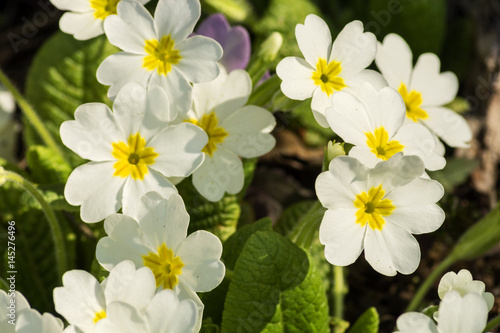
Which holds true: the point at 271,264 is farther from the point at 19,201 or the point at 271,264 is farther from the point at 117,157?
the point at 19,201

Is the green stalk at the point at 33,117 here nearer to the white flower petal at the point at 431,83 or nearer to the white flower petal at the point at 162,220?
the white flower petal at the point at 162,220

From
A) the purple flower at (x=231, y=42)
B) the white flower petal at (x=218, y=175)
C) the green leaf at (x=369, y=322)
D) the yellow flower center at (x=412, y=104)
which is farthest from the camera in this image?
the purple flower at (x=231, y=42)

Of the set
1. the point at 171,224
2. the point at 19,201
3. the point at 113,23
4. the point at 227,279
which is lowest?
the point at 19,201

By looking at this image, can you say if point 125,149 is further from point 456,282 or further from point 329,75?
point 456,282

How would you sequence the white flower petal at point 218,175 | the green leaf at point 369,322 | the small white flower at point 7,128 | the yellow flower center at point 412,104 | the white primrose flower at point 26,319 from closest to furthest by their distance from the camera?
1. the white primrose flower at point 26,319
2. the white flower petal at point 218,175
3. the green leaf at point 369,322
4. the yellow flower center at point 412,104
5. the small white flower at point 7,128

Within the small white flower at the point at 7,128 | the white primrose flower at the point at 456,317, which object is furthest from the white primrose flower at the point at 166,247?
the small white flower at the point at 7,128

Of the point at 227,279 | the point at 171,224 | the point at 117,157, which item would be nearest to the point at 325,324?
the point at 227,279

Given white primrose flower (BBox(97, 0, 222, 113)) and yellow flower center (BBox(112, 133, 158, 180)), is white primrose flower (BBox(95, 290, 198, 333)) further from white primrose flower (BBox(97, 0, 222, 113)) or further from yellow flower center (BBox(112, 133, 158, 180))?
white primrose flower (BBox(97, 0, 222, 113))
